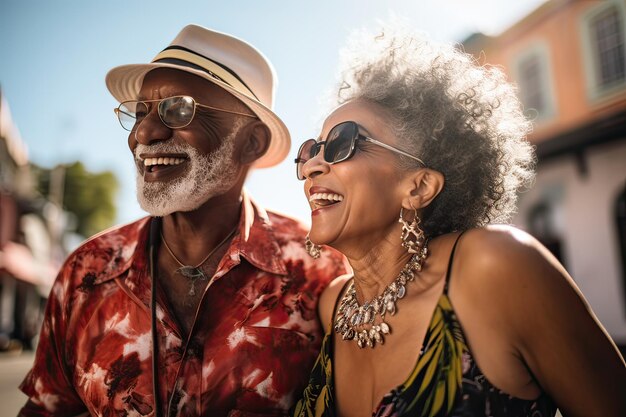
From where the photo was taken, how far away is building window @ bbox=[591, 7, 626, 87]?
12.3 meters

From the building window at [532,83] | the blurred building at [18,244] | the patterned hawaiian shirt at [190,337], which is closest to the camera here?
the patterned hawaiian shirt at [190,337]

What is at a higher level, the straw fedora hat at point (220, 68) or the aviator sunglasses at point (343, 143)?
the straw fedora hat at point (220, 68)

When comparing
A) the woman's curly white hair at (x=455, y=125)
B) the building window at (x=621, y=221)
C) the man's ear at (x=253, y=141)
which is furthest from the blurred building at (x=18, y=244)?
the woman's curly white hair at (x=455, y=125)

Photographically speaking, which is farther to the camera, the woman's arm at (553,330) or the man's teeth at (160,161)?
the man's teeth at (160,161)

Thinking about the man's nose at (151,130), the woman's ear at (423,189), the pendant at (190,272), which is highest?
the man's nose at (151,130)

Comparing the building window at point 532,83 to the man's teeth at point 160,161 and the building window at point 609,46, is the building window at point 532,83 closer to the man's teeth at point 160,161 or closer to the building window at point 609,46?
the building window at point 609,46

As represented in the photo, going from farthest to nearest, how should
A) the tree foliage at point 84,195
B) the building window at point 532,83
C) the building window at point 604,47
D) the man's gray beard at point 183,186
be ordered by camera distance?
the tree foliage at point 84,195
the building window at point 532,83
the building window at point 604,47
the man's gray beard at point 183,186

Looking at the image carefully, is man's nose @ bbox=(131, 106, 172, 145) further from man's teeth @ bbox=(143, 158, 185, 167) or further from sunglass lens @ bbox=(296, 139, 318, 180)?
sunglass lens @ bbox=(296, 139, 318, 180)

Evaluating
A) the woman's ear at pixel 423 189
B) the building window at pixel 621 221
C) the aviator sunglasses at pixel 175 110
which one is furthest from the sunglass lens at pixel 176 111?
the building window at pixel 621 221

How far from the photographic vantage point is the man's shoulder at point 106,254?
2844 millimetres

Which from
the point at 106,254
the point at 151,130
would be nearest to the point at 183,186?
the point at 151,130

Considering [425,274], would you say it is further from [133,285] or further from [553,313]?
[133,285]

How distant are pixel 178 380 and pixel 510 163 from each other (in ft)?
6.28

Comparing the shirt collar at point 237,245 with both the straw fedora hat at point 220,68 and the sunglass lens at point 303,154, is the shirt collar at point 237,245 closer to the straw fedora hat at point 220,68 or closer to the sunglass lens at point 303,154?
the sunglass lens at point 303,154
